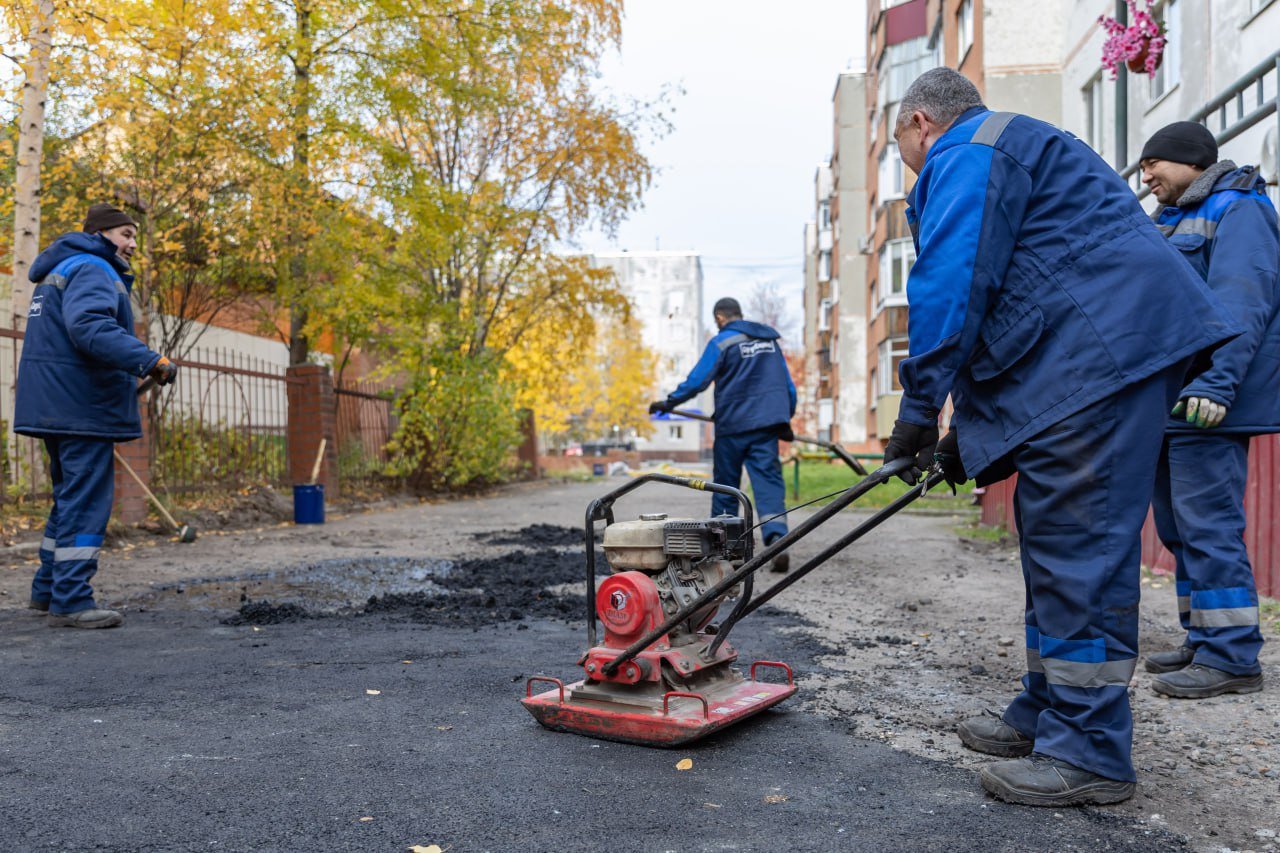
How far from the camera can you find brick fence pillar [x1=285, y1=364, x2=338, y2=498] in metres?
13.2

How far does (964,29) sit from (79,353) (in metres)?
18.0

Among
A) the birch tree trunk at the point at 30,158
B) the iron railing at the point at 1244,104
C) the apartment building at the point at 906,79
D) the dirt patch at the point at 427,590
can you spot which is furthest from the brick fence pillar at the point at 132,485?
the apartment building at the point at 906,79

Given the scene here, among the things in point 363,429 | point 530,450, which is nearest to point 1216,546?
point 363,429

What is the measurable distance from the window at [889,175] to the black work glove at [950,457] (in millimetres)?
25377

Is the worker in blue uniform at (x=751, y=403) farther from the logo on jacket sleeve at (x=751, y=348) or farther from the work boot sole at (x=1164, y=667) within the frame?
the work boot sole at (x=1164, y=667)

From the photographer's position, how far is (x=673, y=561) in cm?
345

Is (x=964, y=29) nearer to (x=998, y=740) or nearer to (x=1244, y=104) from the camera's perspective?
(x=1244, y=104)

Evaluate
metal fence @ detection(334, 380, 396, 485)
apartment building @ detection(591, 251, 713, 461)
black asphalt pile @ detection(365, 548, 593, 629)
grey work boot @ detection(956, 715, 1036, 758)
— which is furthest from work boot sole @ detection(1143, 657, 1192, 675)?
apartment building @ detection(591, 251, 713, 461)

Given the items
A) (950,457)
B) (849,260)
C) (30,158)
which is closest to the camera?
(950,457)

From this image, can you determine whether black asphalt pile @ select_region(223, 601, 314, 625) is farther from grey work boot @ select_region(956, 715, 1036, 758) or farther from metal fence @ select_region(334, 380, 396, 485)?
metal fence @ select_region(334, 380, 396, 485)

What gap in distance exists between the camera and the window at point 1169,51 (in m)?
9.63

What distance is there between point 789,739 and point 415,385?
525 inches

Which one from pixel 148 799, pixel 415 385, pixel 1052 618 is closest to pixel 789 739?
pixel 1052 618

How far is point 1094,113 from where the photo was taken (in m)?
13.6
